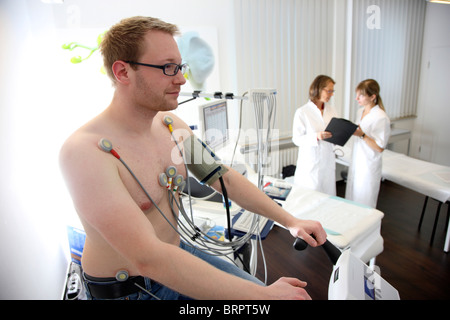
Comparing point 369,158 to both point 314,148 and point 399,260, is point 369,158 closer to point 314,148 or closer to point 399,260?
point 314,148

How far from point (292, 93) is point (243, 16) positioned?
1045 mm

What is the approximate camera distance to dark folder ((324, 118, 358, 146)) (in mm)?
2305

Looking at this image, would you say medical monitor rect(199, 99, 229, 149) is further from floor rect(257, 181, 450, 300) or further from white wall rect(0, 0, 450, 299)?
floor rect(257, 181, 450, 300)

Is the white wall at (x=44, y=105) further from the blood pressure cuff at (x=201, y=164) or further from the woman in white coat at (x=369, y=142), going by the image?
the woman in white coat at (x=369, y=142)

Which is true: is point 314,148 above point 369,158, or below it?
above

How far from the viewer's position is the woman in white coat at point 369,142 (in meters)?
2.49

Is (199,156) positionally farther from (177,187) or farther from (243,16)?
(243,16)

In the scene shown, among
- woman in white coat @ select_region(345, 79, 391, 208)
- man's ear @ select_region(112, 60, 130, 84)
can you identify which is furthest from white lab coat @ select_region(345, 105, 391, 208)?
man's ear @ select_region(112, 60, 130, 84)

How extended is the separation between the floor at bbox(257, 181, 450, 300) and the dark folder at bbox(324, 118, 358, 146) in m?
0.96

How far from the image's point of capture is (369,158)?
8.40 feet

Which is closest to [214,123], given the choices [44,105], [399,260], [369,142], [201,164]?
[201,164]

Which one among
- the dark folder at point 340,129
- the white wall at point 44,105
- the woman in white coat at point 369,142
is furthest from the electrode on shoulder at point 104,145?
the woman in white coat at point 369,142

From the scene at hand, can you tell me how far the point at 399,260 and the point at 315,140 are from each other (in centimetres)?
116
